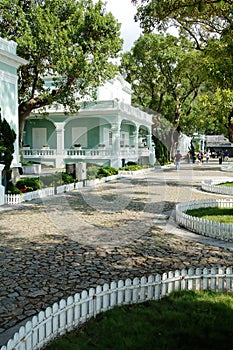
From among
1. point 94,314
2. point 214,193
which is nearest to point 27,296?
point 94,314

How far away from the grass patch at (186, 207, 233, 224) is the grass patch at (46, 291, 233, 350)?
5.21m

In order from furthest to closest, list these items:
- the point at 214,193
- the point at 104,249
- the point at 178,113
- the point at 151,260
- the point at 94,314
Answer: the point at 178,113 < the point at 214,193 < the point at 104,249 < the point at 151,260 < the point at 94,314

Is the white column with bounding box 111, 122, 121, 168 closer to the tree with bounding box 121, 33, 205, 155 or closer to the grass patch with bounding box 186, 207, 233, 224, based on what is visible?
the tree with bounding box 121, 33, 205, 155

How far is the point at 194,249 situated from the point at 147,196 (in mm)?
8228

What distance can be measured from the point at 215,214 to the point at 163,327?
7.04 m

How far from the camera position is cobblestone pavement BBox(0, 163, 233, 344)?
546cm

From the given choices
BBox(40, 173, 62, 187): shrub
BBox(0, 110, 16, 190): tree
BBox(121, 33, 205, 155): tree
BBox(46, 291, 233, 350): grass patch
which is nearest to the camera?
BBox(46, 291, 233, 350): grass patch

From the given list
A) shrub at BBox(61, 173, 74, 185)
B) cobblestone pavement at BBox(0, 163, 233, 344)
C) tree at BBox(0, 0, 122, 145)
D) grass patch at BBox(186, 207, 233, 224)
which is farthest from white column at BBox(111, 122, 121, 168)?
grass patch at BBox(186, 207, 233, 224)

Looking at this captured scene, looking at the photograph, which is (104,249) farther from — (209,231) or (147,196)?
(147,196)

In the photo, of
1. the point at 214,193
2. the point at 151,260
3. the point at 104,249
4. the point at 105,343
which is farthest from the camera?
the point at 214,193

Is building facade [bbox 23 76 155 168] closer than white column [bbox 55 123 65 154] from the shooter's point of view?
Yes

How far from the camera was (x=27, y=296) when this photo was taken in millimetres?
5262

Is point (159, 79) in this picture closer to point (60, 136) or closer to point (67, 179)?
point (60, 136)

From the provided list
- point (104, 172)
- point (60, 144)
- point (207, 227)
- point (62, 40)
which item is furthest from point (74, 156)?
point (207, 227)
